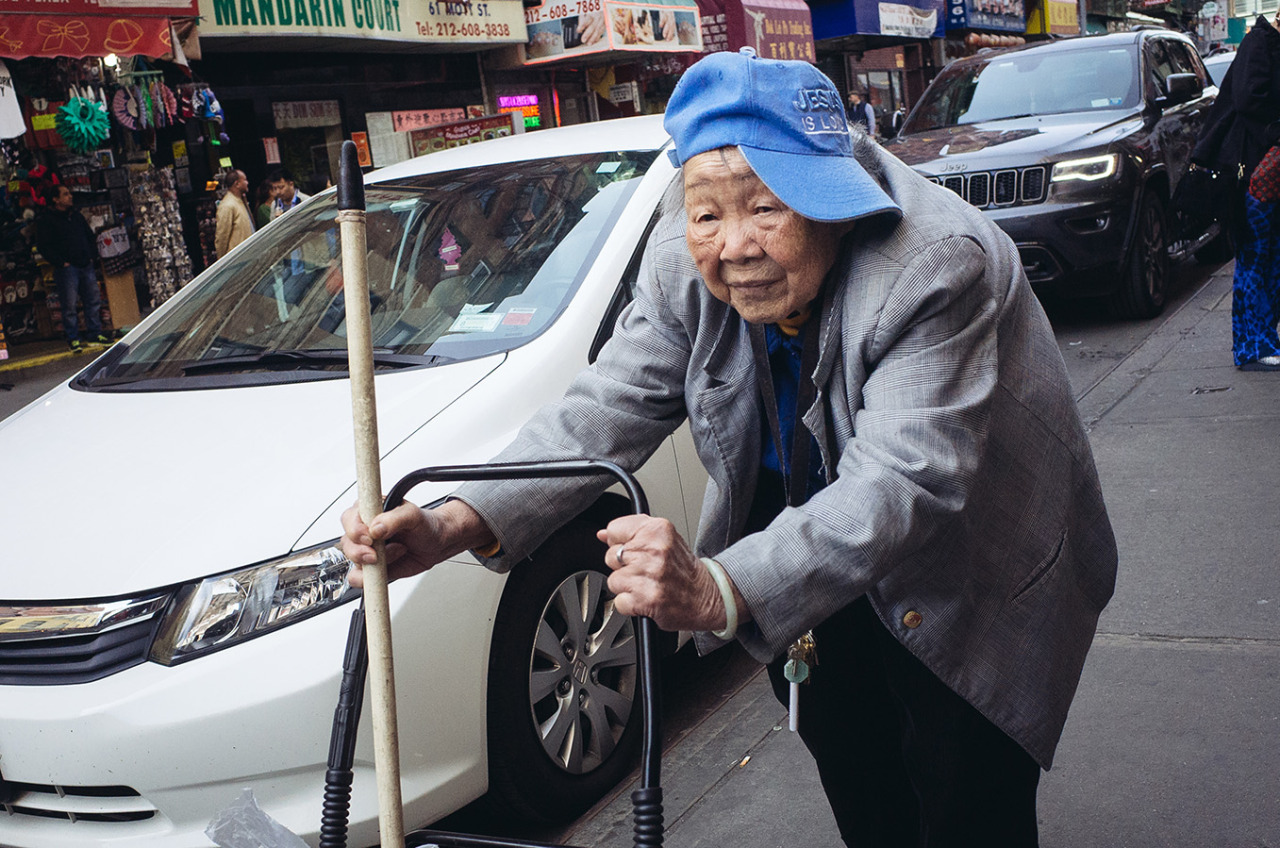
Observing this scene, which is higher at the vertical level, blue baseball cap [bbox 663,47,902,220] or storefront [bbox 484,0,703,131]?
storefront [bbox 484,0,703,131]

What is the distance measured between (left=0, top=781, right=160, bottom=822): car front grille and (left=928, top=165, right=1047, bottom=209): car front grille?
652 centimetres

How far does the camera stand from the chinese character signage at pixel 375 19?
1202 centimetres

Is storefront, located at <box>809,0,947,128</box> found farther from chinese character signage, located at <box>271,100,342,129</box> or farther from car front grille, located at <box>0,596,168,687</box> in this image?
car front grille, located at <box>0,596,168,687</box>

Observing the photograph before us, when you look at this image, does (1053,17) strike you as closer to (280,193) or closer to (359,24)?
(359,24)

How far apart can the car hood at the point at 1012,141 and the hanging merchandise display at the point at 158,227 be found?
715 centimetres

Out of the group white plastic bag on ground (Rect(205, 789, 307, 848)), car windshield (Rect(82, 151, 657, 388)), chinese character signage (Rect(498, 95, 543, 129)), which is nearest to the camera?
white plastic bag on ground (Rect(205, 789, 307, 848))

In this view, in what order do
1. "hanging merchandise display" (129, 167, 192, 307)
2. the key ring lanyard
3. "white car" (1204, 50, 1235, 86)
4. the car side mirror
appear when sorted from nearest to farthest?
1. the key ring lanyard
2. the car side mirror
3. "hanging merchandise display" (129, 167, 192, 307)
4. "white car" (1204, 50, 1235, 86)

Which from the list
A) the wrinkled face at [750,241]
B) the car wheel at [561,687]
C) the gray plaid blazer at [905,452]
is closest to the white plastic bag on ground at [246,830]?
the gray plaid blazer at [905,452]

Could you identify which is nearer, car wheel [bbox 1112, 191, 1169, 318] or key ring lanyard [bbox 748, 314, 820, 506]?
key ring lanyard [bbox 748, 314, 820, 506]

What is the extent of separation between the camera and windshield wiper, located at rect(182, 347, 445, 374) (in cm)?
343

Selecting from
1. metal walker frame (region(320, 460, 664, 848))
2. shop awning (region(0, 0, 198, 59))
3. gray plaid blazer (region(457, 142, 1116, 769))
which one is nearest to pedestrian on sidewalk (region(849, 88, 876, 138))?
shop awning (region(0, 0, 198, 59))

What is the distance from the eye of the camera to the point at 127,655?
2.62 metres

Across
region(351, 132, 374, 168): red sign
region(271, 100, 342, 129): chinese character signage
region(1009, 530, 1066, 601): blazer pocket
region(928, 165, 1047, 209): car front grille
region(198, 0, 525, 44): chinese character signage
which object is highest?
region(198, 0, 525, 44): chinese character signage

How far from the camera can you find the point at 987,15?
29.4m
